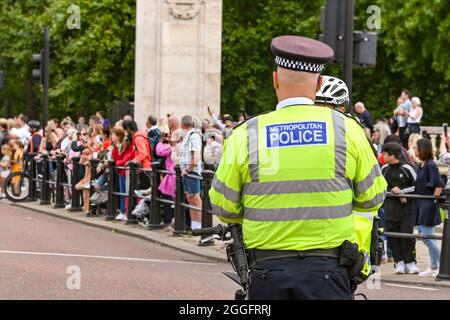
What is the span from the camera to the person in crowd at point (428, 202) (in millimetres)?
16047

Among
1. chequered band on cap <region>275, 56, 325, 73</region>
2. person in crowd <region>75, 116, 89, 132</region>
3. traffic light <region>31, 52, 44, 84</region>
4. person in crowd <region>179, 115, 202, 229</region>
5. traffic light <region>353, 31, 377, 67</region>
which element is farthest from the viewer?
person in crowd <region>75, 116, 89, 132</region>

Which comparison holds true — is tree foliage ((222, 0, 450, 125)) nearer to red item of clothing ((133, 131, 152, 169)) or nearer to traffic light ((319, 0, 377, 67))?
red item of clothing ((133, 131, 152, 169))

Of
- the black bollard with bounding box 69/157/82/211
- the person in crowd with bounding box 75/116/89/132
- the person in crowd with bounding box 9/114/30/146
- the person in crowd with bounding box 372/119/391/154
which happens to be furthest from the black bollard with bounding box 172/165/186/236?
the person in crowd with bounding box 9/114/30/146

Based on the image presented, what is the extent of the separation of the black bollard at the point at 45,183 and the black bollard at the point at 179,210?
28.4 ft

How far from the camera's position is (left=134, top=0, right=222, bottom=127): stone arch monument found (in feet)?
108

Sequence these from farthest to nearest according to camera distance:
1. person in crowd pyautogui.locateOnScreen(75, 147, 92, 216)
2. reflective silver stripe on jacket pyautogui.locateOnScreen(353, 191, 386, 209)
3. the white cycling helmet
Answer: person in crowd pyautogui.locateOnScreen(75, 147, 92, 216) → the white cycling helmet → reflective silver stripe on jacket pyautogui.locateOnScreen(353, 191, 386, 209)

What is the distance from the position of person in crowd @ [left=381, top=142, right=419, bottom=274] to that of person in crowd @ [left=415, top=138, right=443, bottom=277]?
13 centimetres

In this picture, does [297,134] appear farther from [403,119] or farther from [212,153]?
[403,119]

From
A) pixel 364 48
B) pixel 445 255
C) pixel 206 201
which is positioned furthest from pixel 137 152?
pixel 445 255

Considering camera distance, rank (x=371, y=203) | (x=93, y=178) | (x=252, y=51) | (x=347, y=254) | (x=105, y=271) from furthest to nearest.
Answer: (x=252, y=51) → (x=93, y=178) → (x=105, y=271) → (x=371, y=203) → (x=347, y=254)

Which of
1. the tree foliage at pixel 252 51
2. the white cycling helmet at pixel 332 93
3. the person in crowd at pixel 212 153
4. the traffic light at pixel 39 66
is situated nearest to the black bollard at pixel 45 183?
the traffic light at pixel 39 66

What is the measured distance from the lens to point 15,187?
1192 inches

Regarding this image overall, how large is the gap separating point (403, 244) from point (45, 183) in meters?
14.0

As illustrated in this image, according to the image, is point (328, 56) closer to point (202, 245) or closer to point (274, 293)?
point (274, 293)
